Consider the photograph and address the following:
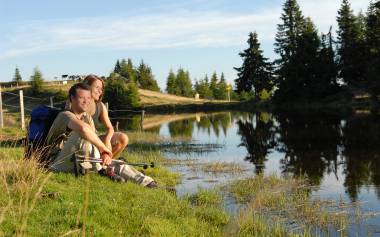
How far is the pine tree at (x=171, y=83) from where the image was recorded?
89.5m

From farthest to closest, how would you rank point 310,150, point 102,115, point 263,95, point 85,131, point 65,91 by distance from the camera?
1. point 65,91
2. point 263,95
3. point 310,150
4. point 102,115
5. point 85,131

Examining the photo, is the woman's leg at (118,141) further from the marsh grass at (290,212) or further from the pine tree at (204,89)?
the pine tree at (204,89)

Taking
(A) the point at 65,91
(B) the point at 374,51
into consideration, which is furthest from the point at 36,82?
(B) the point at 374,51

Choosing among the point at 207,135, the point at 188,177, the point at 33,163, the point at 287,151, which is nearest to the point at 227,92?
the point at 207,135

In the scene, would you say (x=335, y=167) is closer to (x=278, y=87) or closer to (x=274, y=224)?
(x=274, y=224)

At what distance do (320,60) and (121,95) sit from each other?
22.7m

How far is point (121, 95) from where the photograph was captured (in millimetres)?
58688

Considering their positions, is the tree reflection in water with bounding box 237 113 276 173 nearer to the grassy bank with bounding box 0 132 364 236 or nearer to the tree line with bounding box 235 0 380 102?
the grassy bank with bounding box 0 132 364 236

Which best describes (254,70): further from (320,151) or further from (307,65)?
(320,151)

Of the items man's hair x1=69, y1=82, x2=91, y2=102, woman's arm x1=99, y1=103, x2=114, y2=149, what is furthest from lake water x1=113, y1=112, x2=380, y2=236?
man's hair x1=69, y1=82, x2=91, y2=102

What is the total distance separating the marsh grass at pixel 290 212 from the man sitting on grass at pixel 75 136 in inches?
89.9

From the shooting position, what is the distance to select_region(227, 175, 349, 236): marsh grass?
21.9 feet

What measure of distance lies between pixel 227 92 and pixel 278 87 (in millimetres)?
32307

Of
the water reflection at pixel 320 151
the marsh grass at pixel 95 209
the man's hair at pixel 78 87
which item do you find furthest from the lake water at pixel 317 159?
the man's hair at pixel 78 87
